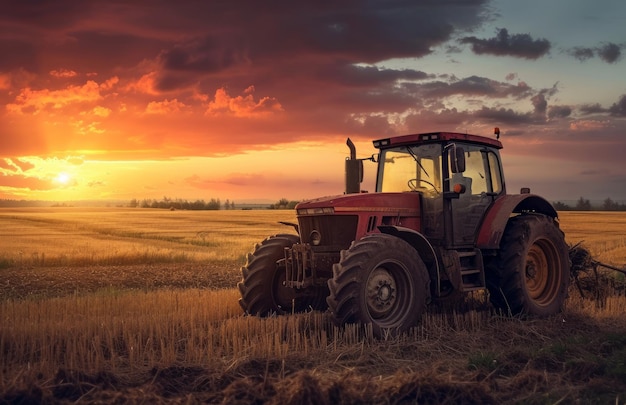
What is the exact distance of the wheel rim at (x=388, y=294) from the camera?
9312 millimetres

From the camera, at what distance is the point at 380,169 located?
37.2 feet

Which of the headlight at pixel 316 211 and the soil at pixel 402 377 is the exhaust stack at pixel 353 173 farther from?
the soil at pixel 402 377

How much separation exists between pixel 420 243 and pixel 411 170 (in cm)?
137

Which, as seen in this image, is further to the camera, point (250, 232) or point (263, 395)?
point (250, 232)

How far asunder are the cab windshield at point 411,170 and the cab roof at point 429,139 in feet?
→ 0.39

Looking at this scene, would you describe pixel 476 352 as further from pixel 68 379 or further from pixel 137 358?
pixel 68 379

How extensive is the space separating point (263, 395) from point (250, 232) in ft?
98.8

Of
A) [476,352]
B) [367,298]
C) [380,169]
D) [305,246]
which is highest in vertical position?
[380,169]

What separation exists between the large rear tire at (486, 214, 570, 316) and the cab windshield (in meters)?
1.66

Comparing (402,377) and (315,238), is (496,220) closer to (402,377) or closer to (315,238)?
(315,238)

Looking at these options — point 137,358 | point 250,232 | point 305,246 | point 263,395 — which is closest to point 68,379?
point 137,358

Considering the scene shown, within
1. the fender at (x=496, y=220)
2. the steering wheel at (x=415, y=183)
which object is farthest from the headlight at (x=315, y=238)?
the fender at (x=496, y=220)

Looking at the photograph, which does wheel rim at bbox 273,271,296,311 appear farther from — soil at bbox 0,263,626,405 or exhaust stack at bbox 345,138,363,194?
soil at bbox 0,263,626,405

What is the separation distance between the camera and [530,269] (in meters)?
11.8
